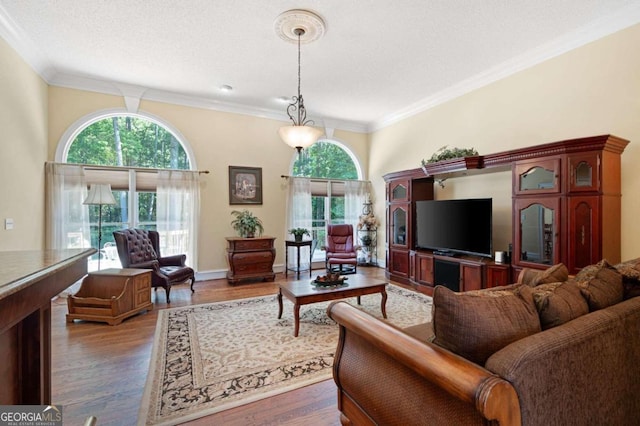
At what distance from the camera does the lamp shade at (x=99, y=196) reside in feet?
13.3

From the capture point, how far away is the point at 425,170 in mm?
4676

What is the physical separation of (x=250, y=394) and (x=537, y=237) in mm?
3381

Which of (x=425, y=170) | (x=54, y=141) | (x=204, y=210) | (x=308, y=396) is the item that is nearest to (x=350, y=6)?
(x=425, y=170)

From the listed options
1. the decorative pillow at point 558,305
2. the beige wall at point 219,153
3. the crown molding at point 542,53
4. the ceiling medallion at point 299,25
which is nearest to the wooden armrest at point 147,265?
the beige wall at point 219,153

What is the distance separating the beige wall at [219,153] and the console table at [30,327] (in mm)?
3800

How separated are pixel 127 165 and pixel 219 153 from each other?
4.88 feet

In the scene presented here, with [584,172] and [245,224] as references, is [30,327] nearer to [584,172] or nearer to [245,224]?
[245,224]

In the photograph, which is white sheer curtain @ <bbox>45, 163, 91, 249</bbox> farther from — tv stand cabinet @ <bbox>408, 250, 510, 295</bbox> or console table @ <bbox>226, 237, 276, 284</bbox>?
tv stand cabinet @ <bbox>408, 250, 510, 295</bbox>

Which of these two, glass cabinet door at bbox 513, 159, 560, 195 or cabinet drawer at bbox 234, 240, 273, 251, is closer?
glass cabinet door at bbox 513, 159, 560, 195

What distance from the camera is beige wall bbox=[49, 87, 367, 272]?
4.63m

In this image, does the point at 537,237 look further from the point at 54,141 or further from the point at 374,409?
the point at 54,141

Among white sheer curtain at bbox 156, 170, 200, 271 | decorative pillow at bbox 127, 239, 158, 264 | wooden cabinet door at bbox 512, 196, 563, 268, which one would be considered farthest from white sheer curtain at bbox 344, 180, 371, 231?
decorative pillow at bbox 127, 239, 158, 264

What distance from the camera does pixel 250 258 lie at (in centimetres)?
506

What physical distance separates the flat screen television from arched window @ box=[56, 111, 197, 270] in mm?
3957
